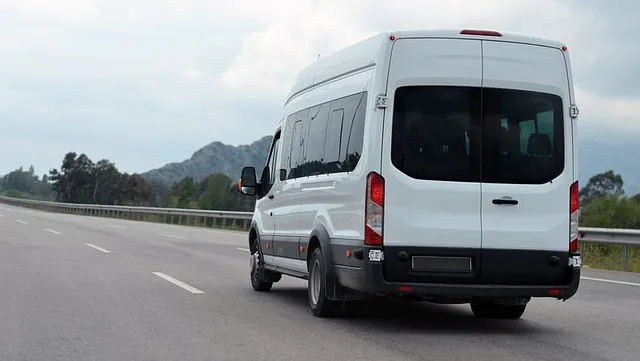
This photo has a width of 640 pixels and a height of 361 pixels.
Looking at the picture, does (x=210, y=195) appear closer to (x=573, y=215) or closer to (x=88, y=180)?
(x=573, y=215)

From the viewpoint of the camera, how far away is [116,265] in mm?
15047

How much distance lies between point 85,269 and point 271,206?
14.0 feet

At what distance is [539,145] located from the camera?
8.35m

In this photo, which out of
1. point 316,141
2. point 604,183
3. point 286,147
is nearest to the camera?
point 316,141

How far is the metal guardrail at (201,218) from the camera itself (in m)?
17.0

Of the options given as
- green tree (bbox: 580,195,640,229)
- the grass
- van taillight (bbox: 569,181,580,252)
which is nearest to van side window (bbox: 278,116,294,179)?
van taillight (bbox: 569,181,580,252)

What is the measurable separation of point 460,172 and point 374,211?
85 cm

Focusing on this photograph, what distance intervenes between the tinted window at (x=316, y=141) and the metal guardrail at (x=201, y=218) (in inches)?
343

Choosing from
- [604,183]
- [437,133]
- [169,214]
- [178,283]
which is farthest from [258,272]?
[604,183]

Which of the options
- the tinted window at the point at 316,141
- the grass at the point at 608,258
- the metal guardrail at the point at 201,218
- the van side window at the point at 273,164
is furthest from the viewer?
the grass at the point at 608,258

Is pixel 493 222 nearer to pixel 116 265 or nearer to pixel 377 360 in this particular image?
pixel 377 360

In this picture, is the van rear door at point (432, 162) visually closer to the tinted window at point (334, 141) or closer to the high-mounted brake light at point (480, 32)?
the high-mounted brake light at point (480, 32)

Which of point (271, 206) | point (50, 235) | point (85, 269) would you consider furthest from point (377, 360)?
point (50, 235)

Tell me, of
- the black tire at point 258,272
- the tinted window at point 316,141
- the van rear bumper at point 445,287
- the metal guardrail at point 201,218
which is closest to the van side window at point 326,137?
the tinted window at point 316,141
